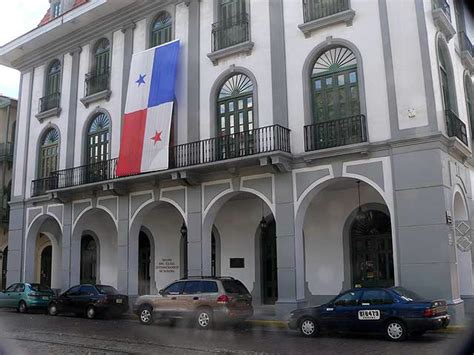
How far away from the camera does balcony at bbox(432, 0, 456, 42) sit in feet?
54.9

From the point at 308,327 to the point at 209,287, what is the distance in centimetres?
354

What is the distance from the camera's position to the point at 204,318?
624 inches

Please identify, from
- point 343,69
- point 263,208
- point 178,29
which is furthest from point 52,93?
point 343,69

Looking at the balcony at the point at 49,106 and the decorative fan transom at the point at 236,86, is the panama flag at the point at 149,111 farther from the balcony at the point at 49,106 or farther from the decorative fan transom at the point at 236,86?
the balcony at the point at 49,106

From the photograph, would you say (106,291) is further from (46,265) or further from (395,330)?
(395,330)

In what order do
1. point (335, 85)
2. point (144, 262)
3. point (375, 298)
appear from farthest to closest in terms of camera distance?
point (144, 262)
point (335, 85)
point (375, 298)

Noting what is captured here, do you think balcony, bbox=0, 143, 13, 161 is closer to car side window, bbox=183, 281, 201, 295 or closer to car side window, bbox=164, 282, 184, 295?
car side window, bbox=164, 282, 184, 295

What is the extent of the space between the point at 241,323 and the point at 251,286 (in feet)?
16.3

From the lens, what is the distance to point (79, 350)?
1192 cm

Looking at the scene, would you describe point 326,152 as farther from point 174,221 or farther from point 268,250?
point 174,221

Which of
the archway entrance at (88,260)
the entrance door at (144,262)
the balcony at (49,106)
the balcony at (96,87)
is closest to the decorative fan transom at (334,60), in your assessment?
the balcony at (96,87)

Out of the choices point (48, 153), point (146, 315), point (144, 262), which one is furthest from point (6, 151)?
point (146, 315)

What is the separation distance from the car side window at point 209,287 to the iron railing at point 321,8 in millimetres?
9402

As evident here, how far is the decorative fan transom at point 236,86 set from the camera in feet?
64.4
